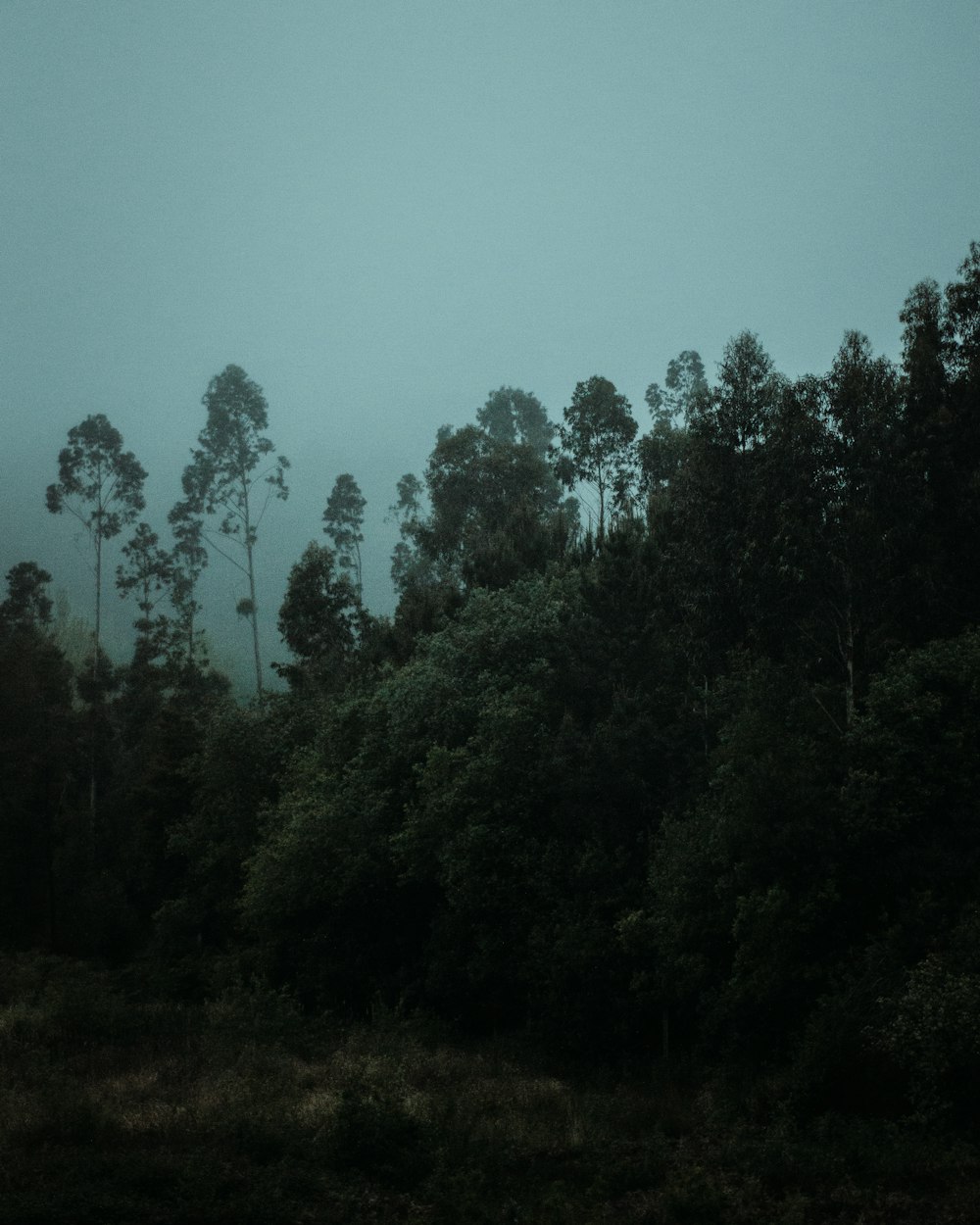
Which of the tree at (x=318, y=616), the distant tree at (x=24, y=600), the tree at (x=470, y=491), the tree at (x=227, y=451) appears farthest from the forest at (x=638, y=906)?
the tree at (x=227, y=451)

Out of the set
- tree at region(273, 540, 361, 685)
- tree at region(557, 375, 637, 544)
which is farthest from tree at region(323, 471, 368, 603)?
tree at region(557, 375, 637, 544)

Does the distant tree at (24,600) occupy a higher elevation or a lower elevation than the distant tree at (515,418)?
lower

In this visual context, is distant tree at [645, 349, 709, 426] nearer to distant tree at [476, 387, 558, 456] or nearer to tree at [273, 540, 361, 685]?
distant tree at [476, 387, 558, 456]

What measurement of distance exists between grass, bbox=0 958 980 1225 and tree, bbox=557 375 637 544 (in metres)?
35.4

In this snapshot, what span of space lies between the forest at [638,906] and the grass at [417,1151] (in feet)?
0.28

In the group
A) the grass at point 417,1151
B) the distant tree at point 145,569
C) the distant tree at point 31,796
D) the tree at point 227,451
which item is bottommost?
the grass at point 417,1151

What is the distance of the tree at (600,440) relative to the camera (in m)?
53.6

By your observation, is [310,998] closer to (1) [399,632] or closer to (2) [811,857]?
(1) [399,632]

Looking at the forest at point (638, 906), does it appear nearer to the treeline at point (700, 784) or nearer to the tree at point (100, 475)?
the treeline at point (700, 784)

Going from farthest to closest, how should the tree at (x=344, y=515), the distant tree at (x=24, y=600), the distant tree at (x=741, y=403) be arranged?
1. the tree at (x=344, y=515)
2. the distant tree at (x=24, y=600)
3. the distant tree at (x=741, y=403)

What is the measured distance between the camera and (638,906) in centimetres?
2639

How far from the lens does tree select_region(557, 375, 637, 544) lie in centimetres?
5362

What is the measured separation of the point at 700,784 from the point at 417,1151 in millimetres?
12784

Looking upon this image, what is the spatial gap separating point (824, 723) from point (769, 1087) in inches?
314
